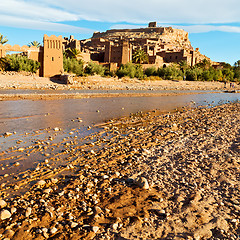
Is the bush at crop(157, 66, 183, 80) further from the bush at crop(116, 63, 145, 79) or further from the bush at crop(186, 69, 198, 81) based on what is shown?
the bush at crop(116, 63, 145, 79)

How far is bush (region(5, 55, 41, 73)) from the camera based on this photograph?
100ft

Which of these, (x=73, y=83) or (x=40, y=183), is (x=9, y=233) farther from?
(x=73, y=83)

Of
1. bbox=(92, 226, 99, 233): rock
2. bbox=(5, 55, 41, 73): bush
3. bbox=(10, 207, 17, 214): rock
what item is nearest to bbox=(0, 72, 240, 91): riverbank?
bbox=(5, 55, 41, 73): bush

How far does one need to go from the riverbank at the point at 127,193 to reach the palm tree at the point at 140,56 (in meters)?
44.1

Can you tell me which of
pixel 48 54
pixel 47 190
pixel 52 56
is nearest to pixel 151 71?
pixel 52 56

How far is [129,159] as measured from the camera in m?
4.81

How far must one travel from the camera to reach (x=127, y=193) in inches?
136

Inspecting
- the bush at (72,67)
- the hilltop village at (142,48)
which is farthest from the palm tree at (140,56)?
the bush at (72,67)

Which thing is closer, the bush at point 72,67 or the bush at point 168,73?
the bush at point 72,67

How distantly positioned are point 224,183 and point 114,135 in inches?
151

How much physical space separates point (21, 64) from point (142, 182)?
30.8 meters

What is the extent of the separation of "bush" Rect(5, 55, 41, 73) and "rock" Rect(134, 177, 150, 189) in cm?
3043

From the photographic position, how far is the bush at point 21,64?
3061 cm

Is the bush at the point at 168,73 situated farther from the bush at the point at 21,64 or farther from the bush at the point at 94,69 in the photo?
the bush at the point at 21,64
